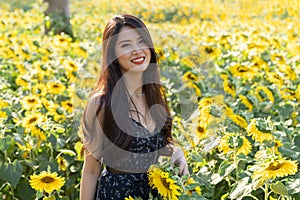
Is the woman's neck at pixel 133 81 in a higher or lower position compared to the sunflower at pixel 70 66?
lower

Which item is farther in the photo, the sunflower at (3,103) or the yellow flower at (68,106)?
the yellow flower at (68,106)

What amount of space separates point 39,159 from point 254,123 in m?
0.90

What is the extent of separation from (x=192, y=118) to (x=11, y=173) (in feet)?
2.90

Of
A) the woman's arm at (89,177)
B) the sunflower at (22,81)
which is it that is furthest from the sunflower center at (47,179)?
the sunflower at (22,81)

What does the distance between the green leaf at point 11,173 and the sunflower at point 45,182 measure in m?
0.32

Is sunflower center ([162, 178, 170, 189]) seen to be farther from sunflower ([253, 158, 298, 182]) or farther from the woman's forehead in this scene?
the woman's forehead

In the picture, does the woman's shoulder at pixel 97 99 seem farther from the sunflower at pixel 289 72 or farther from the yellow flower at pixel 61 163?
the sunflower at pixel 289 72

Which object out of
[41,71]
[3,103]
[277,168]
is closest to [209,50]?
[41,71]

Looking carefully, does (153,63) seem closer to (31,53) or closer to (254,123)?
(254,123)

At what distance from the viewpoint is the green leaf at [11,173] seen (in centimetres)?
221

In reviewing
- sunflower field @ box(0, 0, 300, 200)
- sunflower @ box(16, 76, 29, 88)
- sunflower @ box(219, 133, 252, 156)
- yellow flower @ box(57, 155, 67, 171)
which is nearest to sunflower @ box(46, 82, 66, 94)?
sunflower field @ box(0, 0, 300, 200)

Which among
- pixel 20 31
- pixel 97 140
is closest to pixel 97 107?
pixel 97 140

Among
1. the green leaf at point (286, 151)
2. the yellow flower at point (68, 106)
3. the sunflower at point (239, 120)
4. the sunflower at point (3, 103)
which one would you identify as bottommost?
the green leaf at point (286, 151)

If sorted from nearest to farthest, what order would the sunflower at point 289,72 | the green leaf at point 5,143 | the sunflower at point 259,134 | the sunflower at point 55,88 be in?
the sunflower at point 259,134
the green leaf at point 5,143
the sunflower at point 55,88
the sunflower at point 289,72
